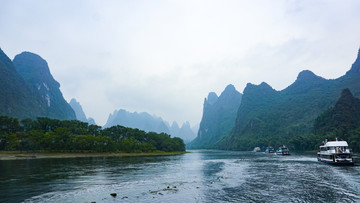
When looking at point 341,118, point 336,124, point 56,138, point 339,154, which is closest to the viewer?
point 339,154

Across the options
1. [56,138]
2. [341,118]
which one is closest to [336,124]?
[341,118]

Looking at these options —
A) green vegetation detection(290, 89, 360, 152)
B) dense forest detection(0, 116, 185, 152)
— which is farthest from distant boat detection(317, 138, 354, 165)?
dense forest detection(0, 116, 185, 152)

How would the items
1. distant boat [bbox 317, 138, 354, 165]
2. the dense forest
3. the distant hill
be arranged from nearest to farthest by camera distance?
1. distant boat [bbox 317, 138, 354, 165]
2. the dense forest
3. the distant hill

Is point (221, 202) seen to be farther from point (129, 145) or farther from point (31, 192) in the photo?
point (129, 145)

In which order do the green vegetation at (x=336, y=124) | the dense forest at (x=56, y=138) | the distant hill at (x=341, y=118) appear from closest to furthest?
the dense forest at (x=56, y=138)
the green vegetation at (x=336, y=124)
the distant hill at (x=341, y=118)

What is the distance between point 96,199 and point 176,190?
1097cm

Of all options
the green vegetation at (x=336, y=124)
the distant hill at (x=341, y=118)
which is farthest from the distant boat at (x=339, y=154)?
the distant hill at (x=341, y=118)

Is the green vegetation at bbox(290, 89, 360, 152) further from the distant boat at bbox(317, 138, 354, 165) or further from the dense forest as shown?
the dense forest

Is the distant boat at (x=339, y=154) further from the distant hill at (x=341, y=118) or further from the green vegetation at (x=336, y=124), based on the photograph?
the distant hill at (x=341, y=118)

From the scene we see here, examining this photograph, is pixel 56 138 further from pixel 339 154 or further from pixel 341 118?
pixel 341 118

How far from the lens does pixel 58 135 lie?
122250mm

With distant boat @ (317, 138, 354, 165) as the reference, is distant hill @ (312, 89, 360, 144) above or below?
above

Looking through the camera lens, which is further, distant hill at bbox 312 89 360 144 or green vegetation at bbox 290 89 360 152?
distant hill at bbox 312 89 360 144

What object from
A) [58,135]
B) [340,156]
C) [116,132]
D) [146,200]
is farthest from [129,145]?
[146,200]
